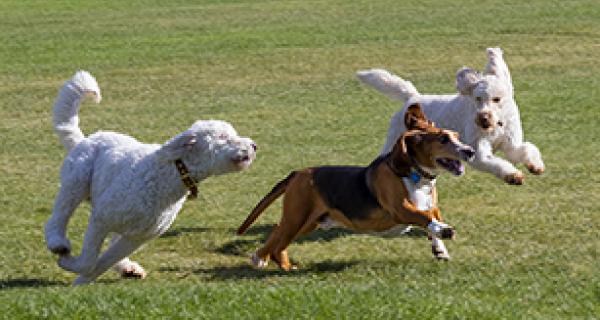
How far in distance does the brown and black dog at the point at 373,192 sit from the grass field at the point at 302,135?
34 cm

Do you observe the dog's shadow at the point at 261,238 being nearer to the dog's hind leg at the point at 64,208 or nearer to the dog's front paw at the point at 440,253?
the dog's front paw at the point at 440,253

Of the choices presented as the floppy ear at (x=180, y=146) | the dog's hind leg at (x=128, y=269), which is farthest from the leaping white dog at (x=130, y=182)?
the dog's hind leg at (x=128, y=269)

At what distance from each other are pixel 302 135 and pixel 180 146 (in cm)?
629

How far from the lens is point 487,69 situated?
9914mm

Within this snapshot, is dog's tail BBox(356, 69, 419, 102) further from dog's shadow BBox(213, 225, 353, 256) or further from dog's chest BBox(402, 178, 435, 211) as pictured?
dog's chest BBox(402, 178, 435, 211)

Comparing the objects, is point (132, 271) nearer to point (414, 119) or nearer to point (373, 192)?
point (373, 192)

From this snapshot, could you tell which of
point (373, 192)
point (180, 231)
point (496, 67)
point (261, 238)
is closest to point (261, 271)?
point (373, 192)

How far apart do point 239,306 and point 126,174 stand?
1.24 meters

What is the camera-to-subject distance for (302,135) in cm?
→ 1344

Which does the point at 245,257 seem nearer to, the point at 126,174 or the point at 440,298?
the point at 126,174

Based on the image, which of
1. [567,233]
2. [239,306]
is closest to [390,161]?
[239,306]

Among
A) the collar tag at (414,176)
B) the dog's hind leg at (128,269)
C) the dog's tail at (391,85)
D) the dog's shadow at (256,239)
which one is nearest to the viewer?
the collar tag at (414,176)

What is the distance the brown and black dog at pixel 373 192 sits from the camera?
7.33 metres

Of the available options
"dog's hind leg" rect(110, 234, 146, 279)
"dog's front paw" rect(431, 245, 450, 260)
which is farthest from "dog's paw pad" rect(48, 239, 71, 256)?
"dog's front paw" rect(431, 245, 450, 260)
